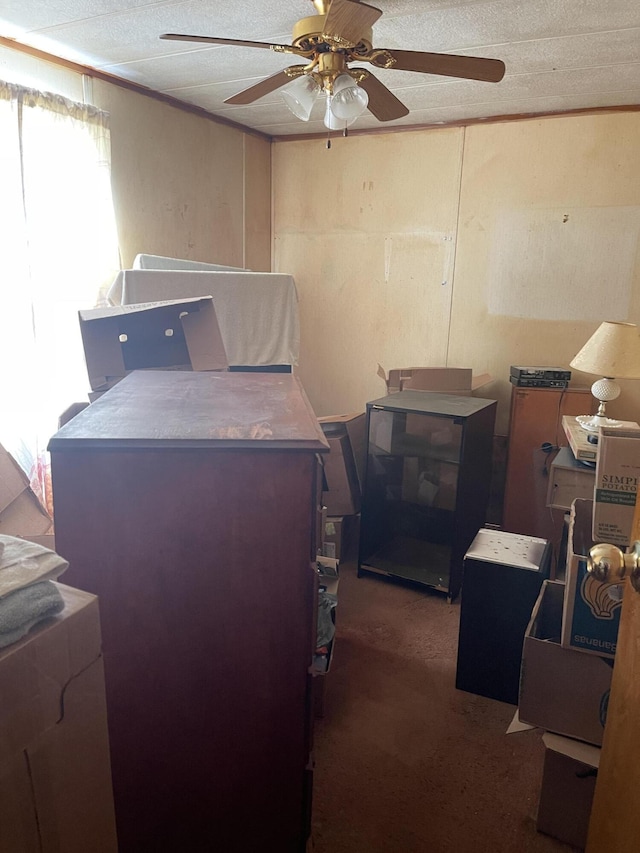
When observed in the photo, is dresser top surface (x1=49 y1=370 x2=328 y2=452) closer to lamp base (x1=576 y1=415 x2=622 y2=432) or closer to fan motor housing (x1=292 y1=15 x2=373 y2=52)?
fan motor housing (x1=292 y1=15 x2=373 y2=52)

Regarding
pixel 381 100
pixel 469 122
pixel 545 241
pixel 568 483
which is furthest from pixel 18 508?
pixel 469 122

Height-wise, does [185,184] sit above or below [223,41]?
below

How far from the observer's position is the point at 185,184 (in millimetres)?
3508

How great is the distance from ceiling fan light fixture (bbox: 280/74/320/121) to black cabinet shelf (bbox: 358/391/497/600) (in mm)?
1374

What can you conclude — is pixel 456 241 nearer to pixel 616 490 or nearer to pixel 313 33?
pixel 313 33

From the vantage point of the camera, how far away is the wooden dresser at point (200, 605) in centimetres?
106

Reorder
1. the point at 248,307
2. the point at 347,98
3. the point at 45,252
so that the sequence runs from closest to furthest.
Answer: the point at 347,98, the point at 45,252, the point at 248,307

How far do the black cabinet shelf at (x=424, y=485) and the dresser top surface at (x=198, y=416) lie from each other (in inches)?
55.2

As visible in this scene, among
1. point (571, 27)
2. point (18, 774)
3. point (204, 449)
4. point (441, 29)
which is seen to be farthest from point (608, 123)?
point (18, 774)

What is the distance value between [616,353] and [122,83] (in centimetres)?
276

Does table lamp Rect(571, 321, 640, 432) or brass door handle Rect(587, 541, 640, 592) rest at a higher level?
table lamp Rect(571, 321, 640, 432)

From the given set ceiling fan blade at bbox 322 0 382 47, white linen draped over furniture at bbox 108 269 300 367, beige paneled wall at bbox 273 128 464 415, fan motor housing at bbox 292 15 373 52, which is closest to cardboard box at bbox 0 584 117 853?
ceiling fan blade at bbox 322 0 382 47

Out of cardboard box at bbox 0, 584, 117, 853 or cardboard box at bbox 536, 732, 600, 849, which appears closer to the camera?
cardboard box at bbox 0, 584, 117, 853

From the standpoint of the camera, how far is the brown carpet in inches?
63.4
